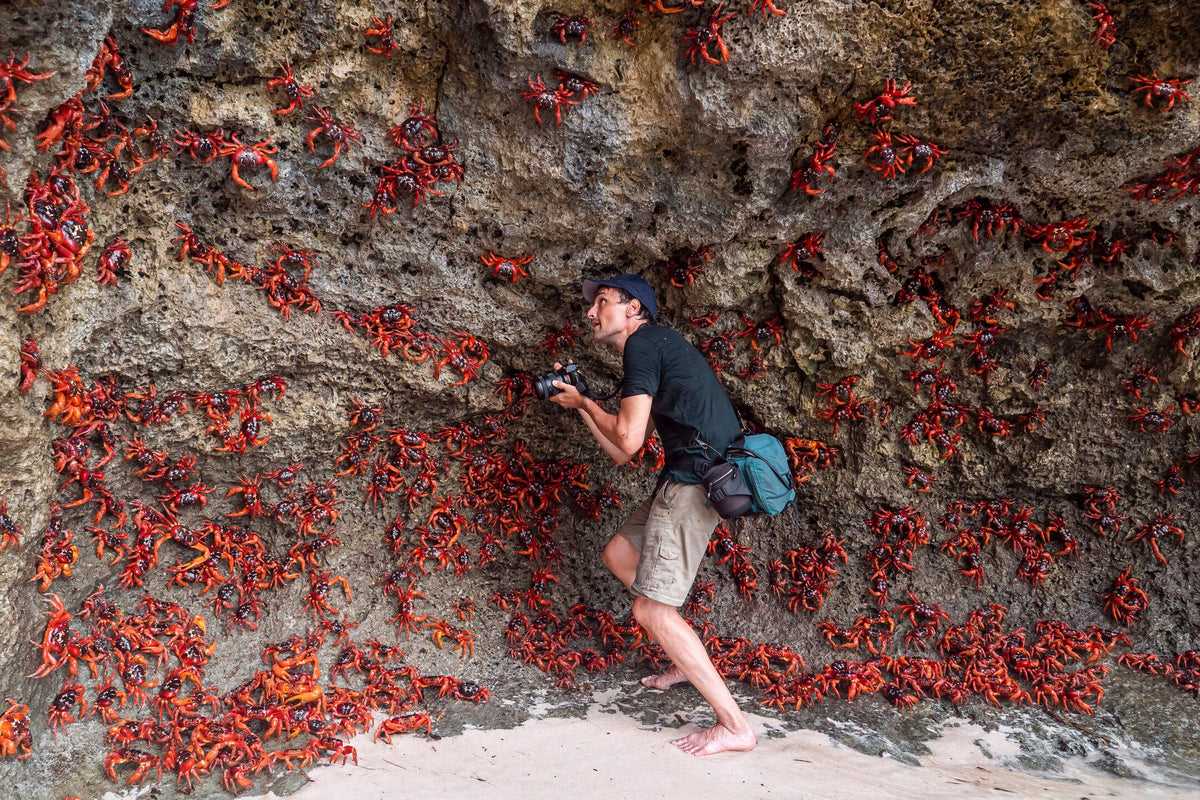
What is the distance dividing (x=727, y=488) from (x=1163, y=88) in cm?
335

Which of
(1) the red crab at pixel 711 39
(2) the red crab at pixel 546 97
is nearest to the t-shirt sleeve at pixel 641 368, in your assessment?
(2) the red crab at pixel 546 97

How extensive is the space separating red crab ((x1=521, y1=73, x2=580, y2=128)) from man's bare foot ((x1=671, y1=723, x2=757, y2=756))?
3947 mm

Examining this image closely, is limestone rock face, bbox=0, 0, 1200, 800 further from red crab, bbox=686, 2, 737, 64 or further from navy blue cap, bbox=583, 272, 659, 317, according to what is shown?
navy blue cap, bbox=583, 272, 659, 317

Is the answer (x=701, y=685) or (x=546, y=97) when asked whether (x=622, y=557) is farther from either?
(x=546, y=97)

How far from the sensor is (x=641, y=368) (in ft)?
15.5

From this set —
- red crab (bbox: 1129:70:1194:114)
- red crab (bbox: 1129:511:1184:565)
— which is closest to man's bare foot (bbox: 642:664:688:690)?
red crab (bbox: 1129:511:1184:565)

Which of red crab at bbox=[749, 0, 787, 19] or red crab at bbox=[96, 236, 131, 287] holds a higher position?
red crab at bbox=[749, 0, 787, 19]

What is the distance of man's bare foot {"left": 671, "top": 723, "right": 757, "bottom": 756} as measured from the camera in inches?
185

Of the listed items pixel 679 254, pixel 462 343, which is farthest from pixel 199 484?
pixel 679 254

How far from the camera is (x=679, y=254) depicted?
5684mm

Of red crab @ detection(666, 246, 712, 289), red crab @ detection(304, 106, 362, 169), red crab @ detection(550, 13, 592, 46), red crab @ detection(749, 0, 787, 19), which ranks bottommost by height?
red crab @ detection(666, 246, 712, 289)

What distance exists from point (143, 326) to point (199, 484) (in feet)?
4.02

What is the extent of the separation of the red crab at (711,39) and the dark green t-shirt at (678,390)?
5.34 feet

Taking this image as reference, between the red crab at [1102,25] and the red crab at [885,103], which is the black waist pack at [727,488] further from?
the red crab at [1102,25]
